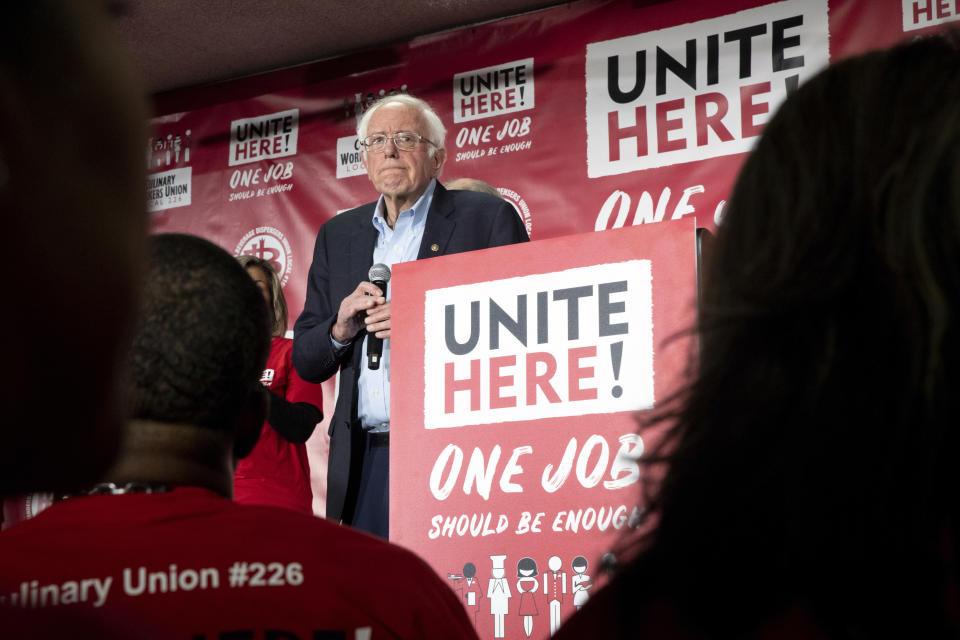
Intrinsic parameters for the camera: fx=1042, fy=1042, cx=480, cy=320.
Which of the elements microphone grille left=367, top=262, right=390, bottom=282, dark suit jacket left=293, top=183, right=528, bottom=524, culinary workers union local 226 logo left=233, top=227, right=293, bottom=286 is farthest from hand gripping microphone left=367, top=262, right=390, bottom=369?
culinary workers union local 226 logo left=233, top=227, right=293, bottom=286

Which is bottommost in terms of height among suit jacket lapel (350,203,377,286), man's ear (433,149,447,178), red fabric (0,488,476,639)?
red fabric (0,488,476,639)

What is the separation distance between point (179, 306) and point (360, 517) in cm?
132

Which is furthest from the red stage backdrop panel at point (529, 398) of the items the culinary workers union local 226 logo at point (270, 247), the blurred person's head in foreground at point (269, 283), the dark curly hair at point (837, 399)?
the culinary workers union local 226 logo at point (270, 247)

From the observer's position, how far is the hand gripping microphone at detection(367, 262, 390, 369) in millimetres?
2219

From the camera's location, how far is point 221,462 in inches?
42.2

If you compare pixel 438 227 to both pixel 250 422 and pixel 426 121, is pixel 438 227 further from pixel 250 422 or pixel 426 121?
pixel 250 422

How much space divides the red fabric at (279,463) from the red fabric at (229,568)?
6.01 ft

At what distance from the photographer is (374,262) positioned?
2619 mm

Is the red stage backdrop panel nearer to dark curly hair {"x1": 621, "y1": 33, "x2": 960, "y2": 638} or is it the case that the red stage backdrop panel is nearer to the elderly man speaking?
the elderly man speaking

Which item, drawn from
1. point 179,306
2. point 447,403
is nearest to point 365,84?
point 447,403

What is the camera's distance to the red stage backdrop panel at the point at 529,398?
1.68m

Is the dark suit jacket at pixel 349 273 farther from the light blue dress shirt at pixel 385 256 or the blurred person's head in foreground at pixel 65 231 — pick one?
the blurred person's head in foreground at pixel 65 231

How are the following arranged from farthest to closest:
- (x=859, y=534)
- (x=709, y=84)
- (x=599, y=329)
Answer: (x=709, y=84), (x=599, y=329), (x=859, y=534)

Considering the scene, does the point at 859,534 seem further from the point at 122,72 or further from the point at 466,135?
the point at 466,135
